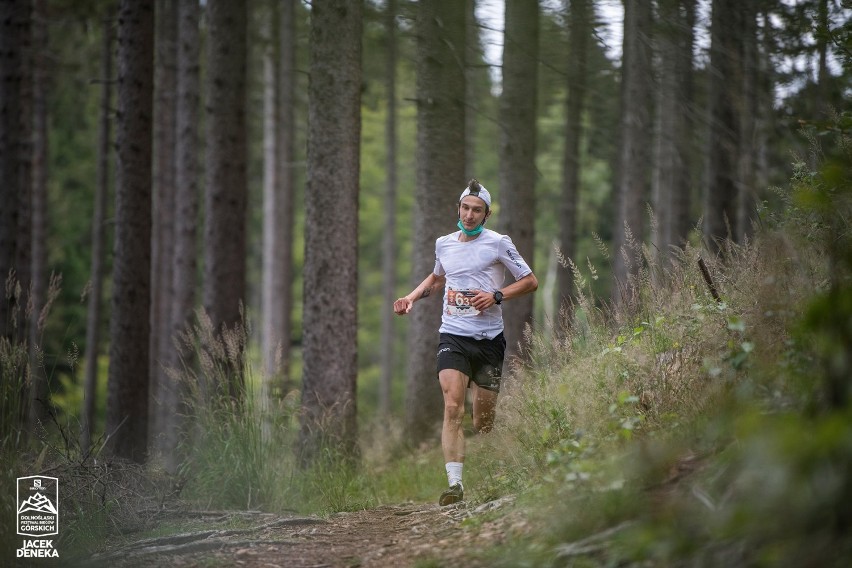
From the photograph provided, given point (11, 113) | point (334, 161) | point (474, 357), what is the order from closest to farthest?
point (474, 357) < point (334, 161) < point (11, 113)

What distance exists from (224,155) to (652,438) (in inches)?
342

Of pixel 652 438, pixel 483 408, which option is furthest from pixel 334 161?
pixel 652 438

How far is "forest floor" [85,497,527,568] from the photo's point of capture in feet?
17.2

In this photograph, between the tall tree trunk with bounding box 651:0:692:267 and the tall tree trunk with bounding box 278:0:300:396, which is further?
the tall tree trunk with bounding box 278:0:300:396

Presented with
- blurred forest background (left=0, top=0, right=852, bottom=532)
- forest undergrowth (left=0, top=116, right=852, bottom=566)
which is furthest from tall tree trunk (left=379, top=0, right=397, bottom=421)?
forest undergrowth (left=0, top=116, right=852, bottom=566)

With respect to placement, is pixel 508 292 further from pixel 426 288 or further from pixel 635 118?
pixel 635 118

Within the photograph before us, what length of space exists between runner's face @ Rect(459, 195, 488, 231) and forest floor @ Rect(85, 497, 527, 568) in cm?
221

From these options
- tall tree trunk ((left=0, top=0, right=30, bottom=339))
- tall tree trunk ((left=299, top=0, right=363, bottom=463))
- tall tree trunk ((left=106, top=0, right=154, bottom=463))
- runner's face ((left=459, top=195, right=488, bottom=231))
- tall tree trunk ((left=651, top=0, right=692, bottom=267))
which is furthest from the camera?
tall tree trunk ((left=0, top=0, right=30, bottom=339))

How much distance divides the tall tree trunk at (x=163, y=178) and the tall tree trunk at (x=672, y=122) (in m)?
10.5

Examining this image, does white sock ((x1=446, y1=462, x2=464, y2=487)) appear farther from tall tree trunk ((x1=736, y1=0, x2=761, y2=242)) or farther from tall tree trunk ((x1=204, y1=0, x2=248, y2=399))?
tall tree trunk ((x1=204, y1=0, x2=248, y2=399))

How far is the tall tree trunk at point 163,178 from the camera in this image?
18.5m

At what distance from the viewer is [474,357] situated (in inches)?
268

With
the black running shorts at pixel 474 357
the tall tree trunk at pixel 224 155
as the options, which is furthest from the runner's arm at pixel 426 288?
the tall tree trunk at pixel 224 155

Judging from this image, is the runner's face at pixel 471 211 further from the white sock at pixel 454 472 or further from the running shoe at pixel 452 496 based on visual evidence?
the running shoe at pixel 452 496
